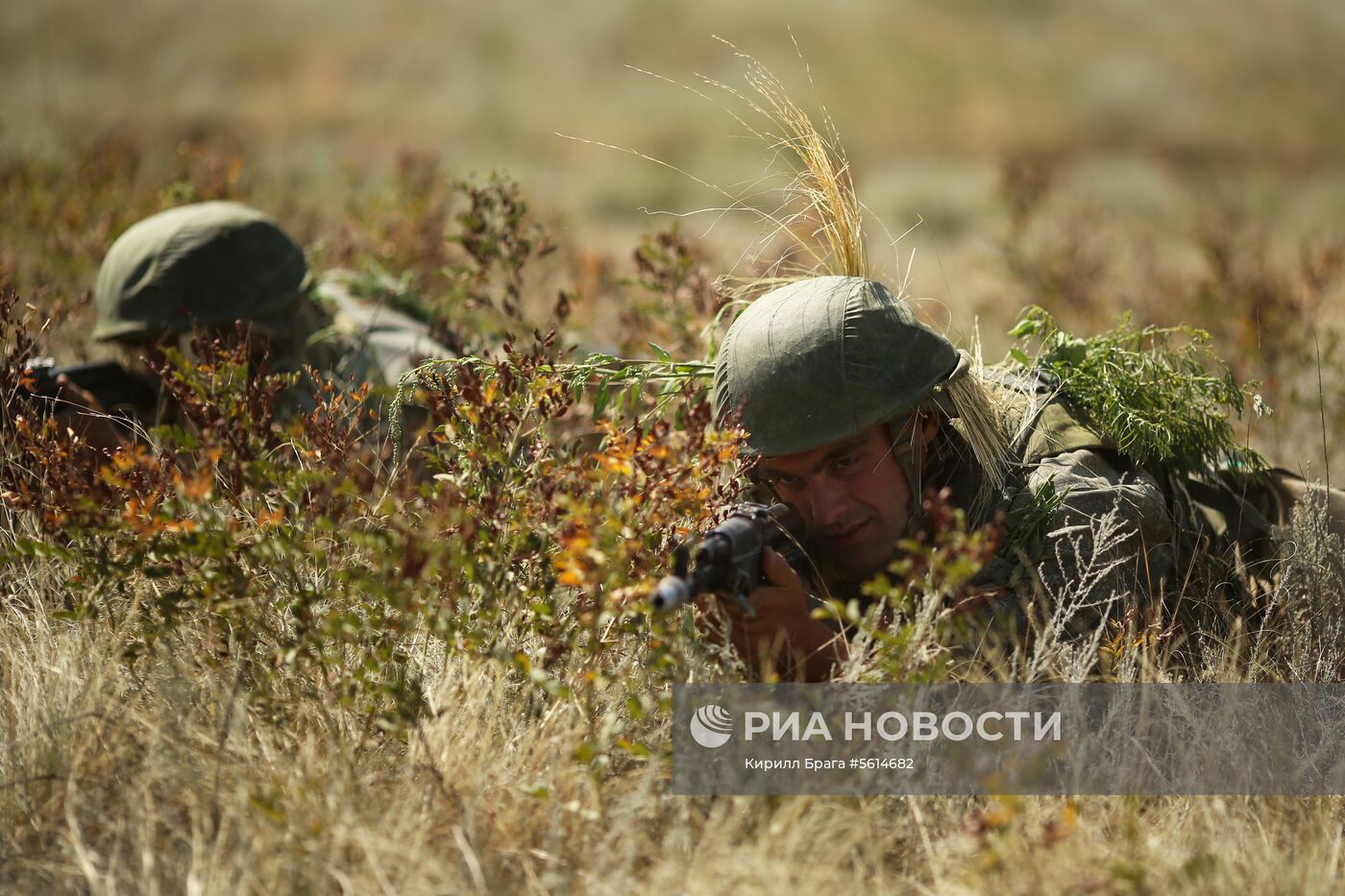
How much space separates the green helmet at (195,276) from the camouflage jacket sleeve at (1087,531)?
9.86 ft

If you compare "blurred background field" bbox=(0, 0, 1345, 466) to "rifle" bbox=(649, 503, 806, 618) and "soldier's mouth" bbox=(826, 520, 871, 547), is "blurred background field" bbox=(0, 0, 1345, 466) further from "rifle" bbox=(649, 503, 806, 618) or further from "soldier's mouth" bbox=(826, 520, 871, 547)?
"rifle" bbox=(649, 503, 806, 618)

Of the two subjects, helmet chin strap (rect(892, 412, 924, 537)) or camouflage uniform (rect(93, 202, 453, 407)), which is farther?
camouflage uniform (rect(93, 202, 453, 407))

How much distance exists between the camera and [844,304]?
2900 mm

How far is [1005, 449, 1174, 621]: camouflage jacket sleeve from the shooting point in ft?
9.47

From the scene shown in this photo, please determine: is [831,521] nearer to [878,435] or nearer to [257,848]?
[878,435]

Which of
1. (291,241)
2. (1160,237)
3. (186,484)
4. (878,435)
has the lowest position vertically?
(186,484)

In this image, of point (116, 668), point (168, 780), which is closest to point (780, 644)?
point (168, 780)

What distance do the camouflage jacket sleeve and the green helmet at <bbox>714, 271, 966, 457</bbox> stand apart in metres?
0.38

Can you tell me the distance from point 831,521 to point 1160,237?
9697 mm

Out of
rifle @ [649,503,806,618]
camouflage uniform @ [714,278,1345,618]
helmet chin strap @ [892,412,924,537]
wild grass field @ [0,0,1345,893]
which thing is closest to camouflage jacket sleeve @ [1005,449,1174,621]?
camouflage uniform @ [714,278,1345,618]

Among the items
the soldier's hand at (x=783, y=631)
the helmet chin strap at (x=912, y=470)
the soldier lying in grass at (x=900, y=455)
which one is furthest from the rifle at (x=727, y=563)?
the helmet chin strap at (x=912, y=470)

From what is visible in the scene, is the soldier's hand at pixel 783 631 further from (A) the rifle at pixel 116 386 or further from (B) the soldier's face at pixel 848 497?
(A) the rifle at pixel 116 386

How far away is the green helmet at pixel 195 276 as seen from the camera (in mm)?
4520

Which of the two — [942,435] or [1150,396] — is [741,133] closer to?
→ [1150,396]
